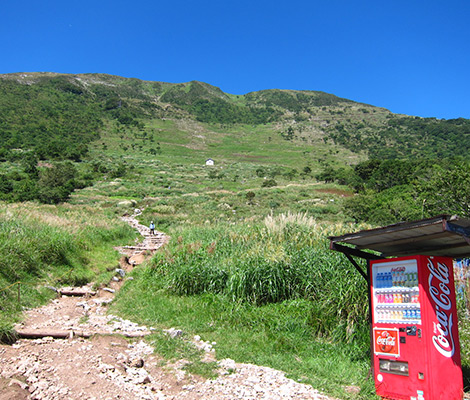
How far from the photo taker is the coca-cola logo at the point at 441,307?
3744mm

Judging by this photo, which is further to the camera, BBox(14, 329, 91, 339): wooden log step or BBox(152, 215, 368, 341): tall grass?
BBox(152, 215, 368, 341): tall grass

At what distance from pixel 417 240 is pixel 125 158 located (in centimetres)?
7119

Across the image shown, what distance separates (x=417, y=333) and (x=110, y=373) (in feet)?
12.2

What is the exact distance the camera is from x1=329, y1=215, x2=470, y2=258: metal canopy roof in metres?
3.45

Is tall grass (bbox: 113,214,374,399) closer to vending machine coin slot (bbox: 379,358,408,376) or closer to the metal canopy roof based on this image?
vending machine coin slot (bbox: 379,358,408,376)

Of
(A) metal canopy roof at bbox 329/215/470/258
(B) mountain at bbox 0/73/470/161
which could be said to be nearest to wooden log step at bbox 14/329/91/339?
(A) metal canopy roof at bbox 329/215/470/258

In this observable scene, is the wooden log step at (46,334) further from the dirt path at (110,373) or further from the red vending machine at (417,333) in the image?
the red vending machine at (417,333)

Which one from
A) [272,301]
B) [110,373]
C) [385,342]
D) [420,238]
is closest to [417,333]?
[385,342]

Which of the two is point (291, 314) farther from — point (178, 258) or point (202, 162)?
point (202, 162)

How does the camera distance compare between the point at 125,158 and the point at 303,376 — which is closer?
the point at 303,376

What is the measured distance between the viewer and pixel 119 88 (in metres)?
178

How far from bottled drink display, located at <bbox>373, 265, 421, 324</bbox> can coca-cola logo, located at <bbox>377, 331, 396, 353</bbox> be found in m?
0.16

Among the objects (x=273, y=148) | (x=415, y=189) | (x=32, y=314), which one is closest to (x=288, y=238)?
(x=32, y=314)

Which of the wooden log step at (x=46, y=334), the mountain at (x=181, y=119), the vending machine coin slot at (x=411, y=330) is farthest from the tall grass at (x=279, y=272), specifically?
the mountain at (x=181, y=119)
